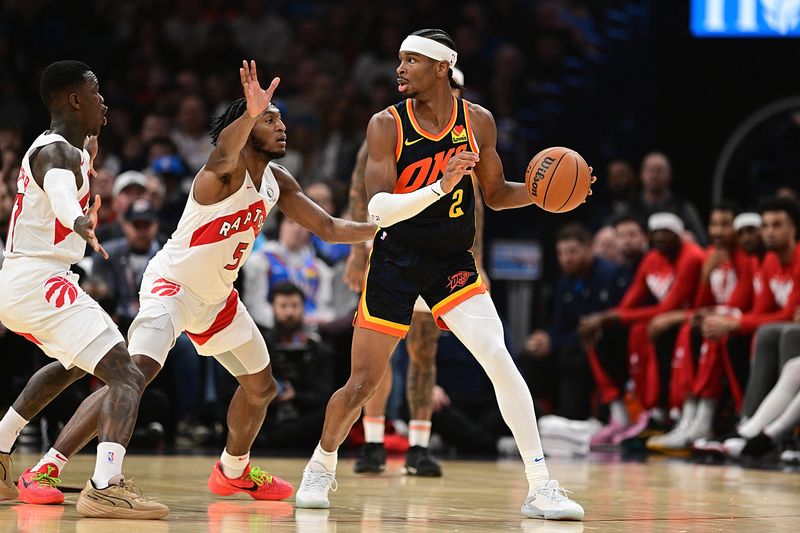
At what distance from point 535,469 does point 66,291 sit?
7.24ft

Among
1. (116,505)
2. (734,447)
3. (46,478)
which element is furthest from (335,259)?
(116,505)

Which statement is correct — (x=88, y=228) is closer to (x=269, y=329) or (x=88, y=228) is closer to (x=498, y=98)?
(x=269, y=329)

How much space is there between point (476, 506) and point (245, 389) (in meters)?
1.26

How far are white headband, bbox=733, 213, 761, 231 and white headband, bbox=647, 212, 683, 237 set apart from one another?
28.6 inches

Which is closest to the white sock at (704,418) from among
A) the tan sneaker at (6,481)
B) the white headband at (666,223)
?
the white headband at (666,223)

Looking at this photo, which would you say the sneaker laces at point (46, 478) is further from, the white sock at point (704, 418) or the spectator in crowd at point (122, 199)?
the white sock at point (704, 418)

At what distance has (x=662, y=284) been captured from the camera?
1179 centimetres

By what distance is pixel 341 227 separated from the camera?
20.4 feet

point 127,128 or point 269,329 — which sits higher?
point 127,128

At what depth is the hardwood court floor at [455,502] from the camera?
5328 mm

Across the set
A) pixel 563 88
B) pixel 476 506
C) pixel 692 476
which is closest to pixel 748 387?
pixel 692 476

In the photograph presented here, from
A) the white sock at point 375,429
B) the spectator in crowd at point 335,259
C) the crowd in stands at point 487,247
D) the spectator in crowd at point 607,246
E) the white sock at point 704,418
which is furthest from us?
the spectator in crowd at point 607,246

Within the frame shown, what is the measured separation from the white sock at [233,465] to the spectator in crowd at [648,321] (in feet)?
19.0

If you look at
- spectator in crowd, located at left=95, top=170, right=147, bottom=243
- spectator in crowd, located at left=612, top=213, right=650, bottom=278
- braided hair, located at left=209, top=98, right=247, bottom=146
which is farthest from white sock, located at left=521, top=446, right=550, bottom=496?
spectator in crowd, located at left=612, top=213, right=650, bottom=278
